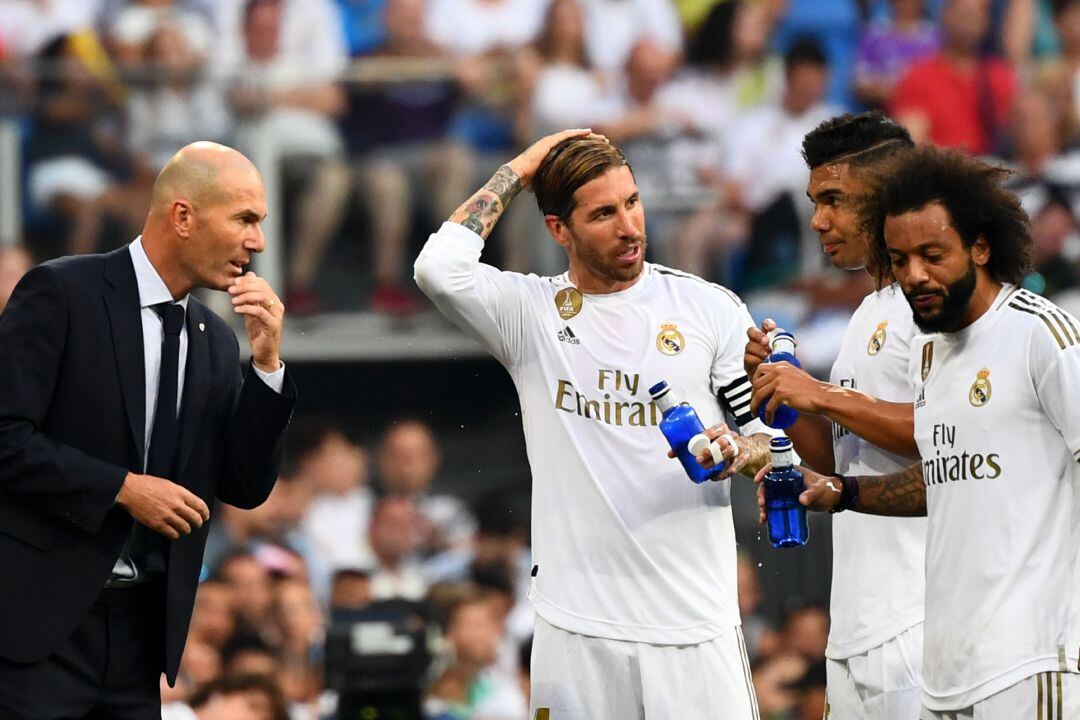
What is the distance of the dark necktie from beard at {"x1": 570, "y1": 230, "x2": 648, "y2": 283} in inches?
53.7

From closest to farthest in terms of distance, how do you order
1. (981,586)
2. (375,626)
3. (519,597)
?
(981,586) → (375,626) → (519,597)

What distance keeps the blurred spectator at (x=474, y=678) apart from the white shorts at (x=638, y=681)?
4017 millimetres

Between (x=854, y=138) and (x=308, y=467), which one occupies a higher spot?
(x=854, y=138)

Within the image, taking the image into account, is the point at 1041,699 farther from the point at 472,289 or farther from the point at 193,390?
the point at 193,390

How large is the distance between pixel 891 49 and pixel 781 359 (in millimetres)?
8431

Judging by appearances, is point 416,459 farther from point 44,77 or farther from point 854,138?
point 854,138

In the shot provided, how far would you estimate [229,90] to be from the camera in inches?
417

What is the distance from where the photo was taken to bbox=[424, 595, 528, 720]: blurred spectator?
30.5ft

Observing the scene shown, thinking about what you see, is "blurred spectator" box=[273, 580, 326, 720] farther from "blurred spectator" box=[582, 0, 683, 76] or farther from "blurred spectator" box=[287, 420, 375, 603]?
"blurred spectator" box=[582, 0, 683, 76]

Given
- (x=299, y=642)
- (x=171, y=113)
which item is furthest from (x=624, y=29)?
(x=299, y=642)

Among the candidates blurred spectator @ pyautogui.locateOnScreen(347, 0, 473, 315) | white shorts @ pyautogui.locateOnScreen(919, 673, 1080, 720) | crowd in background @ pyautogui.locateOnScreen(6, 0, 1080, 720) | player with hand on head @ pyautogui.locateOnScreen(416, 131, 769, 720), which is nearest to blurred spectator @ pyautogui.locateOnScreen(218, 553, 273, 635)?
crowd in background @ pyautogui.locateOnScreen(6, 0, 1080, 720)

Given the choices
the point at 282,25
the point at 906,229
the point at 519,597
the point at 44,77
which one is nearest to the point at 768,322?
the point at 906,229

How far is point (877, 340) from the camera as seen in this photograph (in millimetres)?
5527

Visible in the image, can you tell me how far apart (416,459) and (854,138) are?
548cm
